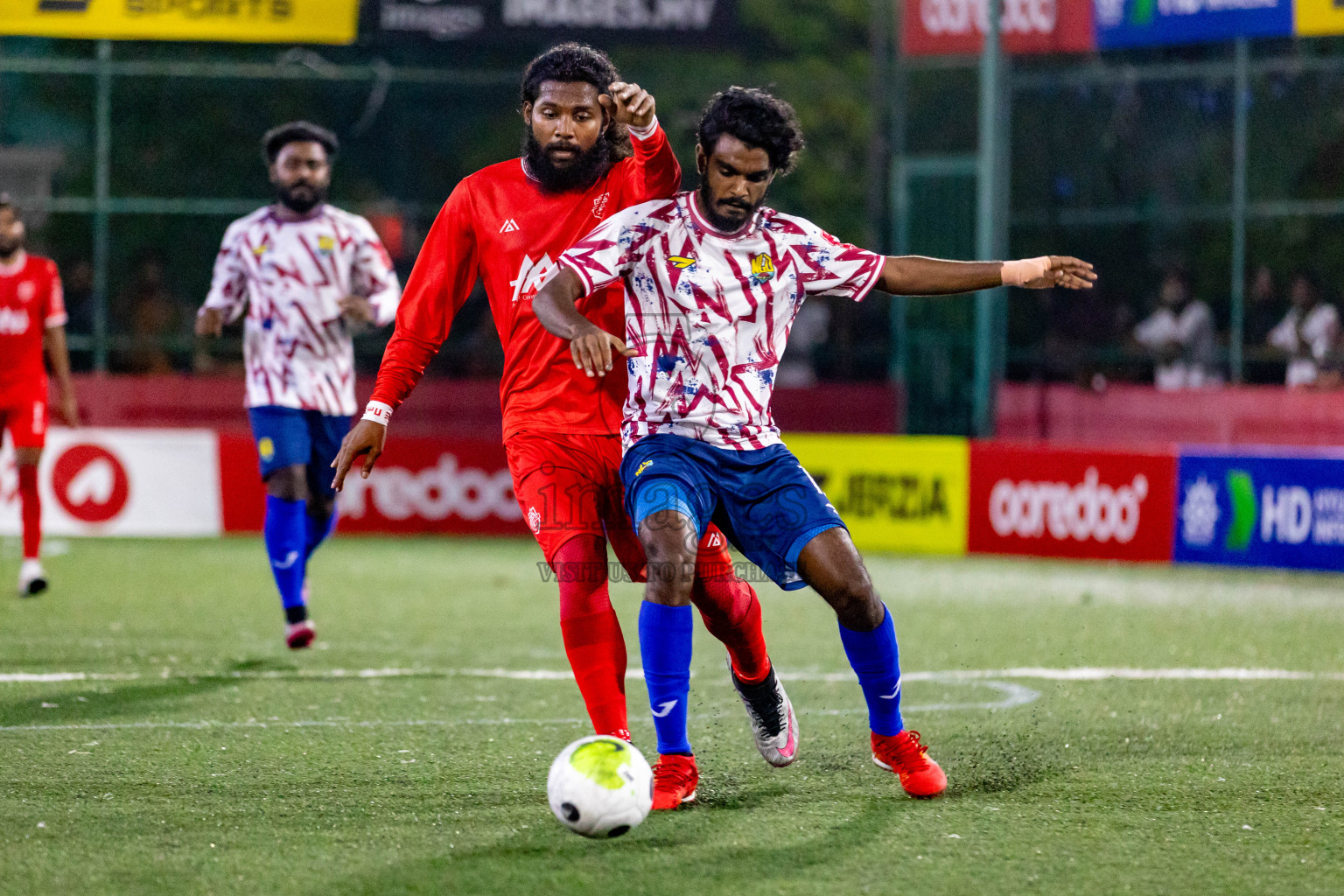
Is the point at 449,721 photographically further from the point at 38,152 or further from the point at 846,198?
the point at 846,198

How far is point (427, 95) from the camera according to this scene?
1812cm

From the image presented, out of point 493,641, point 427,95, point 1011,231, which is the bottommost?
point 493,641

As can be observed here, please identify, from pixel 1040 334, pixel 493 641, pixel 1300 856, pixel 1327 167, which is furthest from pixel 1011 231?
pixel 1300 856

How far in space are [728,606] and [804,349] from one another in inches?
543

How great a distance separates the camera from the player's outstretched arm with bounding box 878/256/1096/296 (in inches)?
189

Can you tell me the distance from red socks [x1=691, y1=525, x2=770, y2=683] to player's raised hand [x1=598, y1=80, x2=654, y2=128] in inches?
46.0

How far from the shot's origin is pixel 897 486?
13266 mm

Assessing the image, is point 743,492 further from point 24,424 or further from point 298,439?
point 24,424

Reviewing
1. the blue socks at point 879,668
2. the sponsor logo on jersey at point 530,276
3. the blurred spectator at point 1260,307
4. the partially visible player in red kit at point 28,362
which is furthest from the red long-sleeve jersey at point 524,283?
the blurred spectator at point 1260,307

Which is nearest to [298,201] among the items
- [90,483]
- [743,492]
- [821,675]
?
[821,675]

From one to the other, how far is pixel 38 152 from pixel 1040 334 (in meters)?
10.0

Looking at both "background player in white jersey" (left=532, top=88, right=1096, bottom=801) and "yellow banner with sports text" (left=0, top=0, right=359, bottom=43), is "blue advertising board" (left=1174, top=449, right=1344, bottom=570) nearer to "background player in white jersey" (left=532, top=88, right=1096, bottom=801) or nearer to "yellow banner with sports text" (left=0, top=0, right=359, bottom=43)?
"background player in white jersey" (left=532, top=88, right=1096, bottom=801)

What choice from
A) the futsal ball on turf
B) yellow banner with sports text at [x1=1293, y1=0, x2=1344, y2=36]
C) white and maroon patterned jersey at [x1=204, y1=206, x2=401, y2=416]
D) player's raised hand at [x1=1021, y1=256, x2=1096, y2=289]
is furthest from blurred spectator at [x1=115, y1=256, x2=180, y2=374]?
the futsal ball on turf

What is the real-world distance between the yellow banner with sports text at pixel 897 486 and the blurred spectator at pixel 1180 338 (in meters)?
2.85
